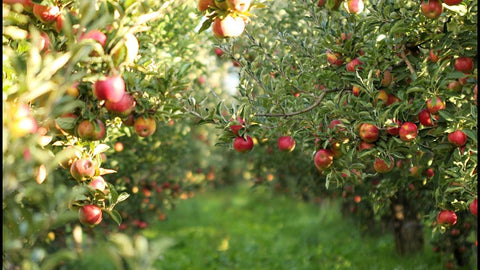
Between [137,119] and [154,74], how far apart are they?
10.3 inches

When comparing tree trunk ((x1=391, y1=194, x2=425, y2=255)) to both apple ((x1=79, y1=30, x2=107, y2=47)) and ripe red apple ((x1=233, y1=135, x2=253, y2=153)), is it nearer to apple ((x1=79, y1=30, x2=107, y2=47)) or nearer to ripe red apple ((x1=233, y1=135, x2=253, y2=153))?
ripe red apple ((x1=233, y1=135, x2=253, y2=153))

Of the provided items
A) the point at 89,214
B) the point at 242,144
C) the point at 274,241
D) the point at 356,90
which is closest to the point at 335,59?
the point at 356,90

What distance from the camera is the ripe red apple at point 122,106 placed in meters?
2.51

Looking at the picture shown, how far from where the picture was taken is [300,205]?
48.0 ft

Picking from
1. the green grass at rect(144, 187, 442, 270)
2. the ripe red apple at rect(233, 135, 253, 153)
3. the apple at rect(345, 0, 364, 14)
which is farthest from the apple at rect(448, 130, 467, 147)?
the green grass at rect(144, 187, 442, 270)

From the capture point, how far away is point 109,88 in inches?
89.3

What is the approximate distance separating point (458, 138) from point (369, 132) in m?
0.50

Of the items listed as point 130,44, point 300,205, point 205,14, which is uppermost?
point 130,44

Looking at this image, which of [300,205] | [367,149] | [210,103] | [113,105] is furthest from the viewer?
[300,205]

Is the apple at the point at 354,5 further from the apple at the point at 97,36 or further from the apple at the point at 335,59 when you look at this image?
the apple at the point at 97,36

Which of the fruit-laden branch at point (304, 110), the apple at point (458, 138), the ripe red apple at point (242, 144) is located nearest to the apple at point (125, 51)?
the ripe red apple at point (242, 144)

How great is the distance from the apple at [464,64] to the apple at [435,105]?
0.24m

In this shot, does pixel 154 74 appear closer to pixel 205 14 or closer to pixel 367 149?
pixel 205 14

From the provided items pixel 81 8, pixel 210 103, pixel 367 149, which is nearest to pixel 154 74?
pixel 81 8
